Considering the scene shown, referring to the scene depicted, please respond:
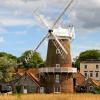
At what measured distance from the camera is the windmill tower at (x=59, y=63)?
8394 cm

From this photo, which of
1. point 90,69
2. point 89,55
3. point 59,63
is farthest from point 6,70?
point 89,55

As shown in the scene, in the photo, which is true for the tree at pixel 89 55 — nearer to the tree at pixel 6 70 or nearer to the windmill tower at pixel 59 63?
the tree at pixel 6 70

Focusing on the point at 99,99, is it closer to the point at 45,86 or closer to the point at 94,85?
the point at 45,86

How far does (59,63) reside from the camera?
8444 cm

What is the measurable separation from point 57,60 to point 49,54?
1608mm

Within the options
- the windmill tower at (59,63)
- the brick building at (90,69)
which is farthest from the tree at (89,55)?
the windmill tower at (59,63)

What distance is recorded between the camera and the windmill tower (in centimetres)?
8394

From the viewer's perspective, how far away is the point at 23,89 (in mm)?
90875

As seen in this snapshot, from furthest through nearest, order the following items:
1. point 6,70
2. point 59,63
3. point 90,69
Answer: point 90,69, point 6,70, point 59,63

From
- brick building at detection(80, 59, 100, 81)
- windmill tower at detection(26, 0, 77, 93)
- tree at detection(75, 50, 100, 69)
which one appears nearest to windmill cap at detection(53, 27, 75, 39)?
windmill tower at detection(26, 0, 77, 93)

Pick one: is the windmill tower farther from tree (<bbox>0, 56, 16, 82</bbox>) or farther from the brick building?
the brick building

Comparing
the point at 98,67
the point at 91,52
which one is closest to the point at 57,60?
the point at 98,67

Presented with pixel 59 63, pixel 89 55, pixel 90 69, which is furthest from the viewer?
pixel 89 55

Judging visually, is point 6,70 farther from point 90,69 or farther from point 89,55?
point 89,55
